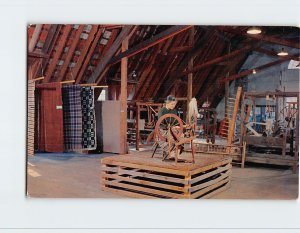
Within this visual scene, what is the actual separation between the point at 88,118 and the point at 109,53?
1517mm

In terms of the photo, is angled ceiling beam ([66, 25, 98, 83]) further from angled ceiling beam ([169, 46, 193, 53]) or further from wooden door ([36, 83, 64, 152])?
angled ceiling beam ([169, 46, 193, 53])

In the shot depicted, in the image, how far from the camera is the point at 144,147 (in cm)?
920

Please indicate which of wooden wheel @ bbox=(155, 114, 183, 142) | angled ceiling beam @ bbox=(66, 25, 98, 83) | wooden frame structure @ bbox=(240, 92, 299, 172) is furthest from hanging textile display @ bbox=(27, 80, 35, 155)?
wooden frame structure @ bbox=(240, 92, 299, 172)

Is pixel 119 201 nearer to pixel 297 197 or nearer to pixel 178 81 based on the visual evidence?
pixel 297 197

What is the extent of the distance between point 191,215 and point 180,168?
0.61 m

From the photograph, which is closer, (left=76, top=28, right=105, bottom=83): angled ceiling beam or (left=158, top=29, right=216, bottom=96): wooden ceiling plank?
(left=76, top=28, right=105, bottom=83): angled ceiling beam

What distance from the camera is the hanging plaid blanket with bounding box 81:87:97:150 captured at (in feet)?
25.4

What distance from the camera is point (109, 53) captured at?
7547 mm

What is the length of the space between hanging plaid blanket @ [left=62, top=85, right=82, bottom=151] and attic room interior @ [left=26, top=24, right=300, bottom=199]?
0.07 feet

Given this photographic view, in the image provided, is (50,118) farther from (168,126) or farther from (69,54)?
(168,126)

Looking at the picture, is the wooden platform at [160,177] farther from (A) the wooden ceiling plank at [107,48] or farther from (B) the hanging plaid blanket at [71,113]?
(A) the wooden ceiling plank at [107,48]

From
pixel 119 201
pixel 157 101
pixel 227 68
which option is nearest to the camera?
pixel 119 201

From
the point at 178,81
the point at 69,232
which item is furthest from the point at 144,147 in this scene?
the point at 69,232

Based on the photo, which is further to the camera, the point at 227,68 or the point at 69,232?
the point at 227,68
